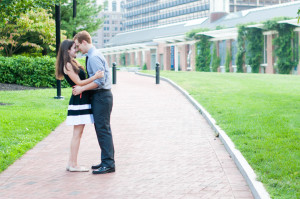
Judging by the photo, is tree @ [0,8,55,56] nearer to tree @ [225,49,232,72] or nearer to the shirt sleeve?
the shirt sleeve

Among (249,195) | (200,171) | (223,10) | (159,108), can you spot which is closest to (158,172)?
(200,171)

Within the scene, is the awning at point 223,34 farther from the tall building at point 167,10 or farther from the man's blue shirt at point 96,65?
the tall building at point 167,10

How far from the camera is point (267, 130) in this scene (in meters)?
8.71

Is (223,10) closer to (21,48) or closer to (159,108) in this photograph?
(21,48)

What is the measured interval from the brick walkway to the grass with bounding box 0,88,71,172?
192 mm

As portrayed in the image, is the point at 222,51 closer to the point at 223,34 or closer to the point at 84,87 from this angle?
the point at 223,34

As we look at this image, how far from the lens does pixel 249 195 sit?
5.18 m

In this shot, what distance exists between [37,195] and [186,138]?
4.32m

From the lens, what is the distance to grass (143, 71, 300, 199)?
18.1ft

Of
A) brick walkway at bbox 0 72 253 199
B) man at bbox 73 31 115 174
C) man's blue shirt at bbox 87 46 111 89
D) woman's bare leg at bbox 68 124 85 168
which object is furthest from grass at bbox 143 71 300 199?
woman's bare leg at bbox 68 124 85 168

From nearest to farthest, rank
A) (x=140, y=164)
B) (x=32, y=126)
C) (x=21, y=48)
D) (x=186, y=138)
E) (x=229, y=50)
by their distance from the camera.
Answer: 1. (x=140, y=164)
2. (x=186, y=138)
3. (x=32, y=126)
4. (x=21, y=48)
5. (x=229, y=50)

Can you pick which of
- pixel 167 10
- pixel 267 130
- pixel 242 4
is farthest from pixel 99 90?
pixel 167 10

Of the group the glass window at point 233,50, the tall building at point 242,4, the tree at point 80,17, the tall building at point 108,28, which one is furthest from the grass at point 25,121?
the tall building at point 108,28

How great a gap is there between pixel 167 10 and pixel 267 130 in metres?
111
